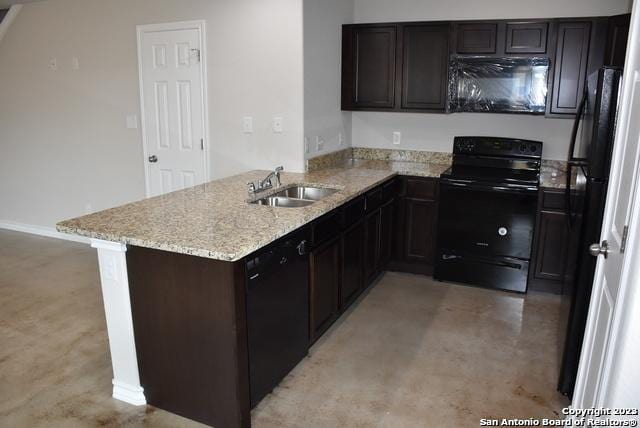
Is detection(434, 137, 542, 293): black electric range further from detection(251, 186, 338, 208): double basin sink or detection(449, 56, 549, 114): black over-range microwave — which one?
detection(251, 186, 338, 208): double basin sink

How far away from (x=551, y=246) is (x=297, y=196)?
6.53ft

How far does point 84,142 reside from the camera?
5.02 meters

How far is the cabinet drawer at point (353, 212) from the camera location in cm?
326

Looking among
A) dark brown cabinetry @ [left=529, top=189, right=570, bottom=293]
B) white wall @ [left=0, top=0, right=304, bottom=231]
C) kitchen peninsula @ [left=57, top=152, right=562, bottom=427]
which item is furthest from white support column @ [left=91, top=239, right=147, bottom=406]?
dark brown cabinetry @ [left=529, top=189, right=570, bottom=293]

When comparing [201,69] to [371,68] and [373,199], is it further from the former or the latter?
[373,199]

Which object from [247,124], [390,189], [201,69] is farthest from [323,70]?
[390,189]

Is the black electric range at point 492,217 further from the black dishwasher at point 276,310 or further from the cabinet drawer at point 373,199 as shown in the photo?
the black dishwasher at point 276,310

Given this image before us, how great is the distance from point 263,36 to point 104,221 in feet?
6.75

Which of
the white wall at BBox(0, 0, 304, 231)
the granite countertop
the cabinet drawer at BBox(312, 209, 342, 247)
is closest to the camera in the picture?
the granite countertop

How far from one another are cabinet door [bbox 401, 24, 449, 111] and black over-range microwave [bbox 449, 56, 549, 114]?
0.33 ft

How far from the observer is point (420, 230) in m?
4.26

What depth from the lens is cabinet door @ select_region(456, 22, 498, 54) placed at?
12.9 ft

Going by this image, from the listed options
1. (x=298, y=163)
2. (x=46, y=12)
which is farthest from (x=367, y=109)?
(x=46, y=12)

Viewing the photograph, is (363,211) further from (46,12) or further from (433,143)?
(46,12)
